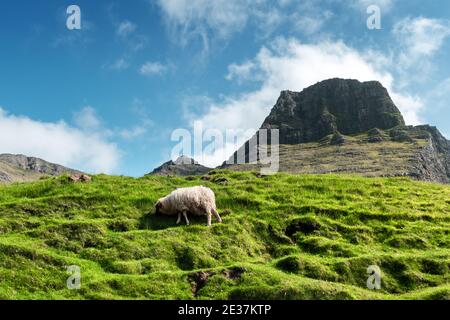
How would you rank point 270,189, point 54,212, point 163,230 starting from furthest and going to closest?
point 270,189
point 54,212
point 163,230

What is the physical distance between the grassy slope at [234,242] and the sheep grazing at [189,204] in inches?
32.0

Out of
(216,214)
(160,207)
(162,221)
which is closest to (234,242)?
(216,214)

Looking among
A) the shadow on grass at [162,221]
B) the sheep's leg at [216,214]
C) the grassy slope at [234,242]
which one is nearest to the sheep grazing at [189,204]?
the sheep's leg at [216,214]

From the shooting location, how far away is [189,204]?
2977cm

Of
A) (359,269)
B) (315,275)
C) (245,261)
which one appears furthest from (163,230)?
(359,269)

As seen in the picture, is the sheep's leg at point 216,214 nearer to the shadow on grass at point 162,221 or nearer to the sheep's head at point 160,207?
the shadow on grass at point 162,221

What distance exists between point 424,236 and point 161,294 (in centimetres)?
1746

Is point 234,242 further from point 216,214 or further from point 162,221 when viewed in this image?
point 162,221

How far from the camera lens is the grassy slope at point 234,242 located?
21047 mm

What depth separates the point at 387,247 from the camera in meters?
28.0

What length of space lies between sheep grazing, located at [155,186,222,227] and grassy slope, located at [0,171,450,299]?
32.0 inches

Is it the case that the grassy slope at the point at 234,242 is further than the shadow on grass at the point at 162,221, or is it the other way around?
the shadow on grass at the point at 162,221
